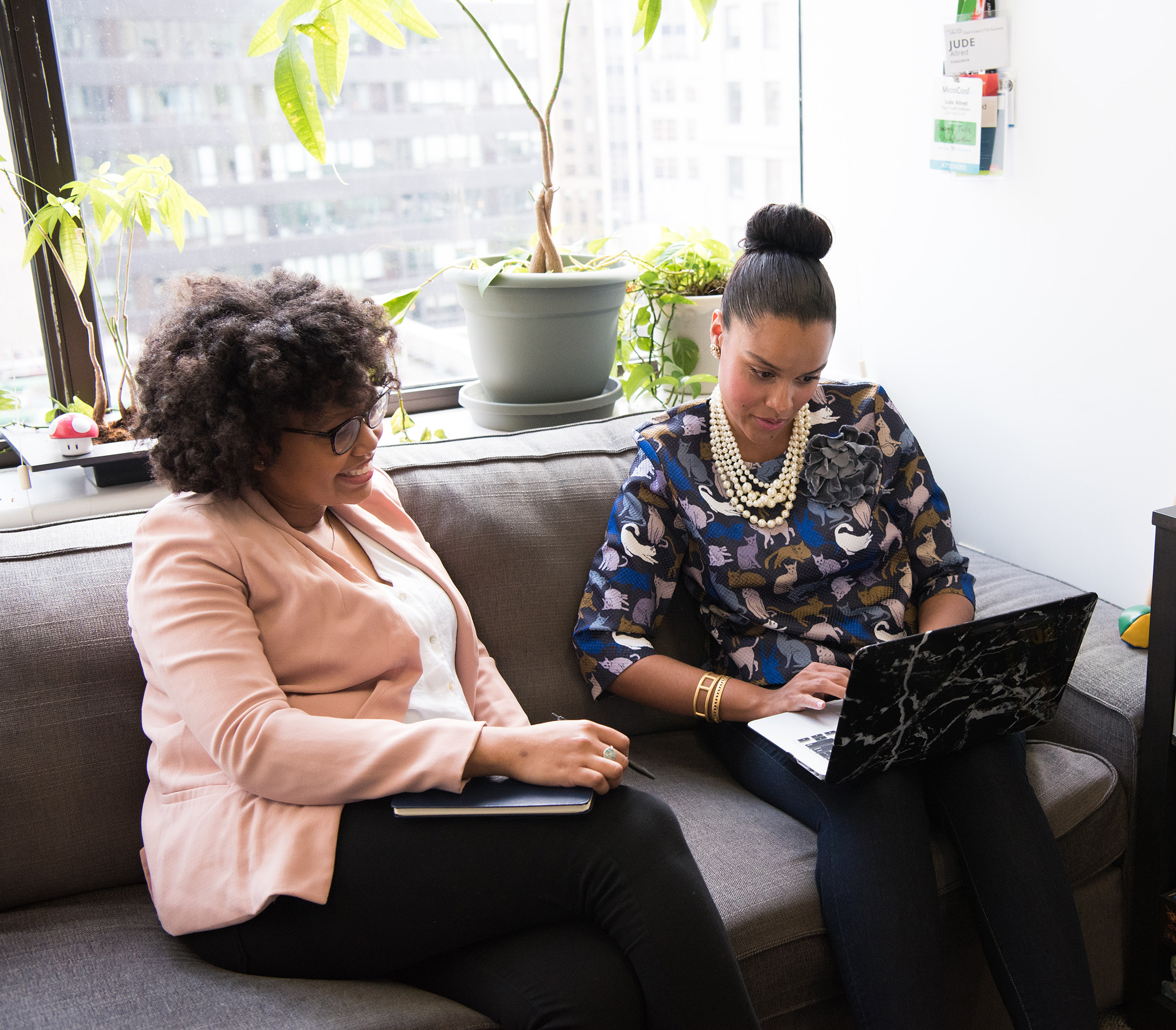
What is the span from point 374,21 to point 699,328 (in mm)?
874

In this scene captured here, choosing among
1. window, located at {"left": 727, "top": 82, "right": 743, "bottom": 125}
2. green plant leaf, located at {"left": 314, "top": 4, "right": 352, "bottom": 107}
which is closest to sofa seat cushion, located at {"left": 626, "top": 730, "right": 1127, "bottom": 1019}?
green plant leaf, located at {"left": 314, "top": 4, "right": 352, "bottom": 107}

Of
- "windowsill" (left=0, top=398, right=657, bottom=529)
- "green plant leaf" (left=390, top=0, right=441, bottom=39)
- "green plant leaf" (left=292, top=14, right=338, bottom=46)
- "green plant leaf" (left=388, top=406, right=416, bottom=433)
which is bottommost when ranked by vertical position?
"windowsill" (left=0, top=398, right=657, bottom=529)

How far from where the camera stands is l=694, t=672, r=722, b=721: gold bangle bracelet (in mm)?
1513

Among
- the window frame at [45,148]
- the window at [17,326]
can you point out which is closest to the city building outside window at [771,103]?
the window frame at [45,148]

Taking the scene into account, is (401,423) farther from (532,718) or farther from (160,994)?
(160,994)

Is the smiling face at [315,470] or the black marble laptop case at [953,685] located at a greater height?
the smiling face at [315,470]

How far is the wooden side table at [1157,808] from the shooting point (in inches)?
55.8

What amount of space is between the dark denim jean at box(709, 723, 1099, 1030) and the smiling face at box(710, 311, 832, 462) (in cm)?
52

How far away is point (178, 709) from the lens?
44.6 inches

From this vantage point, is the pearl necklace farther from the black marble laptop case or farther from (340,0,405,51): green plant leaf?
(340,0,405,51): green plant leaf

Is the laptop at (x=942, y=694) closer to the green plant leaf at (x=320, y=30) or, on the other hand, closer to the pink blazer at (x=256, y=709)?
the pink blazer at (x=256, y=709)

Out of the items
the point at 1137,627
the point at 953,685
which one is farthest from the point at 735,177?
the point at 953,685

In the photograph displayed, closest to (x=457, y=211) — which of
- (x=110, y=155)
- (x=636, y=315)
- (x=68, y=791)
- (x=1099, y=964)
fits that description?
(x=636, y=315)

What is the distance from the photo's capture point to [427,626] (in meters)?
1.36
